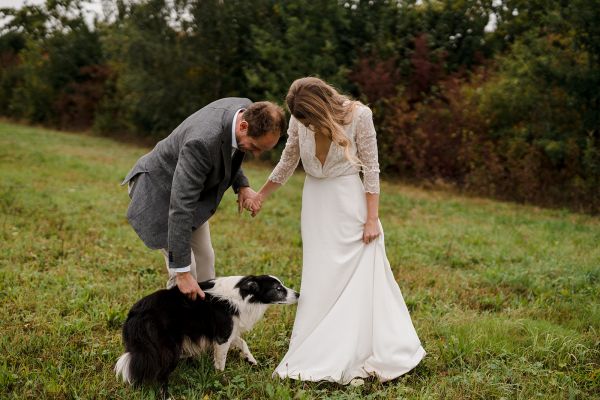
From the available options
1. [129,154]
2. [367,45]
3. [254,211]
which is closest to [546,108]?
[367,45]

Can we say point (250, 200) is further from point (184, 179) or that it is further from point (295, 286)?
point (295, 286)

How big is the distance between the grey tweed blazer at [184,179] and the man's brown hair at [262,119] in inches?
8.2

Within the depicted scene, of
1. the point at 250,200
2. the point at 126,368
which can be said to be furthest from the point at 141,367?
the point at 250,200

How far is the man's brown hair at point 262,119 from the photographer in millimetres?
3600

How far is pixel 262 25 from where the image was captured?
19734 millimetres

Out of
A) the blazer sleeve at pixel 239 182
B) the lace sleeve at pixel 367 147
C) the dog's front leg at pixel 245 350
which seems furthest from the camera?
the blazer sleeve at pixel 239 182

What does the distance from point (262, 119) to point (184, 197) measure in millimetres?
732

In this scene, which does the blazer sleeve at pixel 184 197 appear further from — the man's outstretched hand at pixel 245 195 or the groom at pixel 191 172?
the man's outstretched hand at pixel 245 195

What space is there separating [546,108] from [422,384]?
10.3 m

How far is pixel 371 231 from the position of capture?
404cm

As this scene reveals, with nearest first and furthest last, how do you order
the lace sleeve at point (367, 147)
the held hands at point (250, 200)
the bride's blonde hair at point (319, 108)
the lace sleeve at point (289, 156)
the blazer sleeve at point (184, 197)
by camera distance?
the blazer sleeve at point (184, 197)
the bride's blonde hair at point (319, 108)
the lace sleeve at point (367, 147)
the lace sleeve at point (289, 156)
the held hands at point (250, 200)

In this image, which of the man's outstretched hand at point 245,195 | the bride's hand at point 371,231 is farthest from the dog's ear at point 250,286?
the bride's hand at point 371,231

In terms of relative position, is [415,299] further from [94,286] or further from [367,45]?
[367,45]

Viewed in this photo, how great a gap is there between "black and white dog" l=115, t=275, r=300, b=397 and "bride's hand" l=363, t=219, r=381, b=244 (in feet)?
2.31
